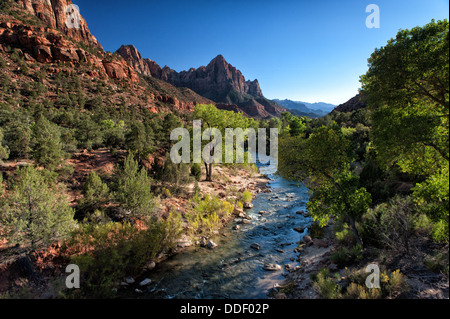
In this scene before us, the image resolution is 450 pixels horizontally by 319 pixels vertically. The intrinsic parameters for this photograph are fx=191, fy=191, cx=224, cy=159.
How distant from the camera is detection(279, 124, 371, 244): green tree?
9305 millimetres

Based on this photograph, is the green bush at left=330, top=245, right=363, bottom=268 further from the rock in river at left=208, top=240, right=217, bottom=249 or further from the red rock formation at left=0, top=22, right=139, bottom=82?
the red rock formation at left=0, top=22, right=139, bottom=82

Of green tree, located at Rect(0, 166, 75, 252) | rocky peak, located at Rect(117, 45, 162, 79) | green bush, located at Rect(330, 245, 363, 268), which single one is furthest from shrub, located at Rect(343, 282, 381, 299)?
rocky peak, located at Rect(117, 45, 162, 79)

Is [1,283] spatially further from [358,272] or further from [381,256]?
[381,256]

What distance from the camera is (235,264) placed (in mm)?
10648

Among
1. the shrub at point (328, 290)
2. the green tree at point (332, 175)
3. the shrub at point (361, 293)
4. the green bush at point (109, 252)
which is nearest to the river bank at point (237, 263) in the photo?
the green bush at point (109, 252)

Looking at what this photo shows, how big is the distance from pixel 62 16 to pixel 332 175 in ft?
442

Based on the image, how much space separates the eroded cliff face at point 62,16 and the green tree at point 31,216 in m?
105

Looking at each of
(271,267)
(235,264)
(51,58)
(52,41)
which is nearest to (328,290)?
(271,267)

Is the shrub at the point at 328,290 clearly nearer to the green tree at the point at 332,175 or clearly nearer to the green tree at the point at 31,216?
the green tree at the point at 332,175

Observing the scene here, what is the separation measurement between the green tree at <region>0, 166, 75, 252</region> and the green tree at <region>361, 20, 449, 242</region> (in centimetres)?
1367

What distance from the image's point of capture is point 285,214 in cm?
1723

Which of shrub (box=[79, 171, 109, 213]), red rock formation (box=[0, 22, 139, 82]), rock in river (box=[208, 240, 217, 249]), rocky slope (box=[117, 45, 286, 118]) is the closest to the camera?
rock in river (box=[208, 240, 217, 249])

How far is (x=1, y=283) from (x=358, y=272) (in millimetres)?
13668
